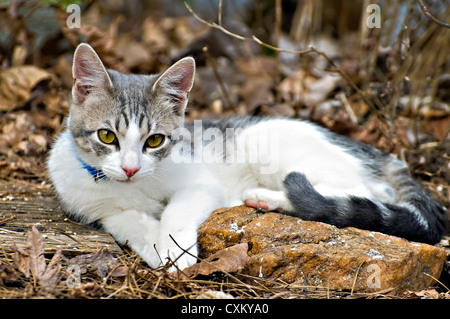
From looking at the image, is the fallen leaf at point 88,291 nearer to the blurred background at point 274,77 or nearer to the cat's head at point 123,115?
the cat's head at point 123,115

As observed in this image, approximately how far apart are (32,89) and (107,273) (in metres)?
3.21

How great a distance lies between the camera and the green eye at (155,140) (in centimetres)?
293

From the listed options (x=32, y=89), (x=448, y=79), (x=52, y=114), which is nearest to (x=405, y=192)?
(x=448, y=79)

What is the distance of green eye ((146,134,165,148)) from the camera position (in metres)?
2.93

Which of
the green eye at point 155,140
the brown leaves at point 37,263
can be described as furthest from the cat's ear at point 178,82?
the brown leaves at point 37,263

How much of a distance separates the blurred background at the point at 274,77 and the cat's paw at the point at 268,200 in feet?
4.08

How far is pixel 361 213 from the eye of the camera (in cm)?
284

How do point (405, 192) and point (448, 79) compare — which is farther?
point (448, 79)

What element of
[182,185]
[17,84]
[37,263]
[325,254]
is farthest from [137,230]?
[17,84]

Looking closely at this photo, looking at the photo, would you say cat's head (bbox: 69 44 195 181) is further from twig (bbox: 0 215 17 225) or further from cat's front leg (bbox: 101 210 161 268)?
twig (bbox: 0 215 17 225)

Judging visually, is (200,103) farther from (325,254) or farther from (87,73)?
(325,254)

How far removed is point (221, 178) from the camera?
3596 millimetres
